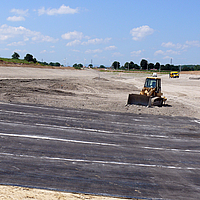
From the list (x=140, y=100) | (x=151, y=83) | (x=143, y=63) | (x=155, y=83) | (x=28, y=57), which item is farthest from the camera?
(x=143, y=63)

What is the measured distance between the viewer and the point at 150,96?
1928 cm

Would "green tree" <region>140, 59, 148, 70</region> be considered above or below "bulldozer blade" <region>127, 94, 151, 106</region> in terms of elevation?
above

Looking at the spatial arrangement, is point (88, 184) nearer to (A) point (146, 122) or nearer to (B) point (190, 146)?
(B) point (190, 146)

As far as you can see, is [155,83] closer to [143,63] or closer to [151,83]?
[151,83]

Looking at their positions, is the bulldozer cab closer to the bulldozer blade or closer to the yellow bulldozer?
the yellow bulldozer

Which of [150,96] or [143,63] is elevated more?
[143,63]

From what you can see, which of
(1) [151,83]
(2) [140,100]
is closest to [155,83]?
(1) [151,83]

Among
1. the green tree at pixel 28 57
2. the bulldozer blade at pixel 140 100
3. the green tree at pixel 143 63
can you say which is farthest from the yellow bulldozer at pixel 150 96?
the green tree at pixel 143 63

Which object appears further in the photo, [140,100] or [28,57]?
[28,57]

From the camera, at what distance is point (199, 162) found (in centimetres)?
892

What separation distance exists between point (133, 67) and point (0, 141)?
16238cm

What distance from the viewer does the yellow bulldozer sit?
1900cm

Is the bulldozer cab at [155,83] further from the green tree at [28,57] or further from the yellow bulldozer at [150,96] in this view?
the green tree at [28,57]


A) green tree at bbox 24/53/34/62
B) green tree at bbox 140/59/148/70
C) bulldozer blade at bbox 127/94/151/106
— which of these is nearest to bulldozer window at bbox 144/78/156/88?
bulldozer blade at bbox 127/94/151/106
